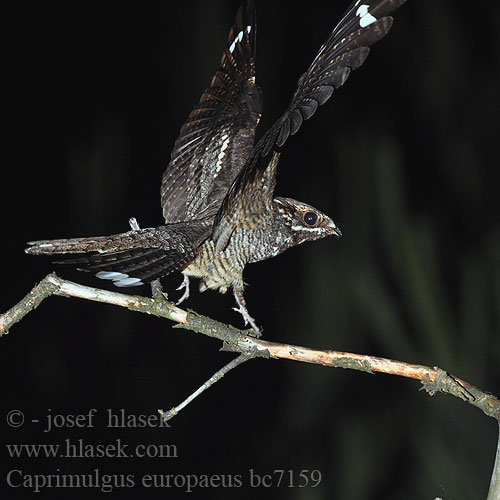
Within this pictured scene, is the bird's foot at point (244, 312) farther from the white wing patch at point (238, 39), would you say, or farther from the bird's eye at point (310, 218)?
the white wing patch at point (238, 39)

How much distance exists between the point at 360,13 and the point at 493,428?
102cm

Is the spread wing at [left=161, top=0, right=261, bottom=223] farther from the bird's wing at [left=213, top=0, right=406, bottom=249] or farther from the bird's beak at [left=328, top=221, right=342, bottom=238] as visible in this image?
the bird's wing at [left=213, top=0, right=406, bottom=249]

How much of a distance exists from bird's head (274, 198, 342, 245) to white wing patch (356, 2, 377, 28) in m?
0.57

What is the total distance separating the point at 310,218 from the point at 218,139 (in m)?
0.41

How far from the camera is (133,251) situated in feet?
4.26

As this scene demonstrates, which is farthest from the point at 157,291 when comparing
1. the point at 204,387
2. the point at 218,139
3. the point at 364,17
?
the point at 218,139

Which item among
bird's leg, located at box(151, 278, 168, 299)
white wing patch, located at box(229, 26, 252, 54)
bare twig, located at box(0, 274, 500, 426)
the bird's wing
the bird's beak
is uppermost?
white wing patch, located at box(229, 26, 252, 54)

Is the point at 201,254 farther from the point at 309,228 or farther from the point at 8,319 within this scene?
the point at 8,319

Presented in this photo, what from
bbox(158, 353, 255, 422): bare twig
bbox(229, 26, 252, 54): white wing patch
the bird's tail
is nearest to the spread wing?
bbox(229, 26, 252, 54): white wing patch

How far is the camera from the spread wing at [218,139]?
1.85 meters

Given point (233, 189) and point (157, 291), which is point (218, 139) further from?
point (157, 291)

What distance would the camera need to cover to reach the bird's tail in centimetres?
119

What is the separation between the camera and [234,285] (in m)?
1.66

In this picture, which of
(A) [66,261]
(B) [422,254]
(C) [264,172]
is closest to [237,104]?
(C) [264,172]
